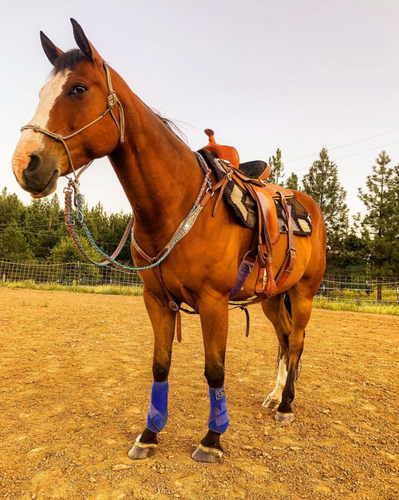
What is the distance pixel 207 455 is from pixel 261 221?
182 centimetres

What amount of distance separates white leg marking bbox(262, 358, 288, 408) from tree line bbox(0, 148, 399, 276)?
14848mm

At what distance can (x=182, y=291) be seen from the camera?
2.38 meters

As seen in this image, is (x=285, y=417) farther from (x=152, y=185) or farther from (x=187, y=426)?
(x=152, y=185)

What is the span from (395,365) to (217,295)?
13.6 feet

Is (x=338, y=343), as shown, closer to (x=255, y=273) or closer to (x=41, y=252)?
(x=255, y=273)

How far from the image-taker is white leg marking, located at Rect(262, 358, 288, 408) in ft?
11.7

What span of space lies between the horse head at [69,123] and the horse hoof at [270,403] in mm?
2982

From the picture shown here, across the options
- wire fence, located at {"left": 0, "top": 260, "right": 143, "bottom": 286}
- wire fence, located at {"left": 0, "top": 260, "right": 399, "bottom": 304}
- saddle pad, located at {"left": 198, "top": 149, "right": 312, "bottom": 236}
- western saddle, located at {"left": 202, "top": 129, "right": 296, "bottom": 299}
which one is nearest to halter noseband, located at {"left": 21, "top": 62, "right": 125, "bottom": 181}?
western saddle, located at {"left": 202, "top": 129, "right": 296, "bottom": 299}

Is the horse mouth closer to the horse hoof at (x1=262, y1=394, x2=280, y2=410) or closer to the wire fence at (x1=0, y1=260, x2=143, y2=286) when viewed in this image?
the horse hoof at (x1=262, y1=394, x2=280, y2=410)

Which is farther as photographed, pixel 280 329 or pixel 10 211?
pixel 10 211

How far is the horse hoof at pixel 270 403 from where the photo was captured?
3.55m

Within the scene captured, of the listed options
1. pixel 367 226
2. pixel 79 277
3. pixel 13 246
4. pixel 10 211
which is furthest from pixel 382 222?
pixel 10 211

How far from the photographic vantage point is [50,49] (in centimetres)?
209

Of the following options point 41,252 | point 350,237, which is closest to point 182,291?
point 350,237
